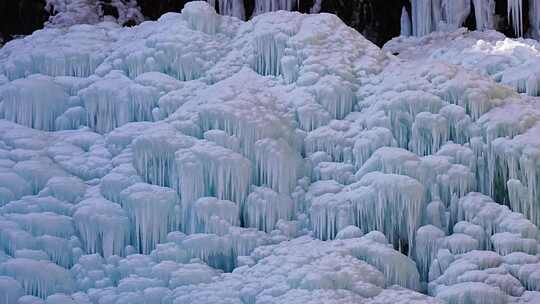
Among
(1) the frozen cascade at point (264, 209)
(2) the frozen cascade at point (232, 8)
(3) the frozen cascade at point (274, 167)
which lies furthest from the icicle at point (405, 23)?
(1) the frozen cascade at point (264, 209)

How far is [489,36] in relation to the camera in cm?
888

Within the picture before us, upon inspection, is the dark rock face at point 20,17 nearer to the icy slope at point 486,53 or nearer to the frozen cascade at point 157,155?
→ the frozen cascade at point 157,155

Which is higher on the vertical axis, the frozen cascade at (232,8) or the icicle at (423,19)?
the frozen cascade at (232,8)

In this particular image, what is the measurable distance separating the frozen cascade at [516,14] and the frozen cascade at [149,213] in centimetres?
502

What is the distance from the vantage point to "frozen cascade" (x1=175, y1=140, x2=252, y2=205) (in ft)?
21.2

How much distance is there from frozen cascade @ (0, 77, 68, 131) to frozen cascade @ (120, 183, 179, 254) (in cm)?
131

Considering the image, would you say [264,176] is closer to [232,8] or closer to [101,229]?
[101,229]

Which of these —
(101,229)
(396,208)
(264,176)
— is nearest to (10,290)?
(101,229)

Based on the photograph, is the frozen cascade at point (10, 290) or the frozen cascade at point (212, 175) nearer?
the frozen cascade at point (10, 290)

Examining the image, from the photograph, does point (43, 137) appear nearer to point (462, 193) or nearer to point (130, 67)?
point (130, 67)

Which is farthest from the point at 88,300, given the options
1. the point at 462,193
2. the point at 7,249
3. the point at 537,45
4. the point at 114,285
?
the point at 537,45

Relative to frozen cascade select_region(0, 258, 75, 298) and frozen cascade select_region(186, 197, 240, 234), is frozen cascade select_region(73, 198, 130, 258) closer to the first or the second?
frozen cascade select_region(0, 258, 75, 298)

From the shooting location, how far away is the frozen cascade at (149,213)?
6273mm

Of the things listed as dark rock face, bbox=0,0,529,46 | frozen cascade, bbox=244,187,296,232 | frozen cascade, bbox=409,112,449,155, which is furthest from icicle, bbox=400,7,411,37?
frozen cascade, bbox=244,187,296,232
